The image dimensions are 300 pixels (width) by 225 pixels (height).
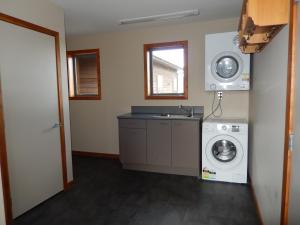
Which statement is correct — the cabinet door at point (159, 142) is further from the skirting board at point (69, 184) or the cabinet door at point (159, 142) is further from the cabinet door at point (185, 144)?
the skirting board at point (69, 184)

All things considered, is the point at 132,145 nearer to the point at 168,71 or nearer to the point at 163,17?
the point at 168,71

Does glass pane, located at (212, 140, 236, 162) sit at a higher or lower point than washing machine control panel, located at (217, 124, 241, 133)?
lower

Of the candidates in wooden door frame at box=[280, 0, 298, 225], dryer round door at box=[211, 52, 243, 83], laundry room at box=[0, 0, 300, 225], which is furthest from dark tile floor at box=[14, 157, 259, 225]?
dryer round door at box=[211, 52, 243, 83]

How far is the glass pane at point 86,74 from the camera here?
4715 mm

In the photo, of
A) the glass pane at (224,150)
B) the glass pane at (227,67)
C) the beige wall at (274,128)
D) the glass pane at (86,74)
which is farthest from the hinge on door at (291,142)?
the glass pane at (86,74)

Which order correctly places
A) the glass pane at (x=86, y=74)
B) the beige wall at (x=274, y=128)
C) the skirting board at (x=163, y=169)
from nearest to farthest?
the beige wall at (x=274, y=128)
the skirting board at (x=163, y=169)
the glass pane at (x=86, y=74)

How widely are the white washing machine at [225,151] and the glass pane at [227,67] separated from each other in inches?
29.2

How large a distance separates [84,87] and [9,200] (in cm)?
293

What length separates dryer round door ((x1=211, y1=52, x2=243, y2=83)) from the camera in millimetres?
3299

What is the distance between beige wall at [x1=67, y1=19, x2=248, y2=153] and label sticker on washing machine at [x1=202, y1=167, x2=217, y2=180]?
1034 millimetres

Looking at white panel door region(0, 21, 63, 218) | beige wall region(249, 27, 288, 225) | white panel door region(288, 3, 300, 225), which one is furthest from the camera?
white panel door region(0, 21, 63, 218)

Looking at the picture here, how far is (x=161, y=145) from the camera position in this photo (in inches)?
142

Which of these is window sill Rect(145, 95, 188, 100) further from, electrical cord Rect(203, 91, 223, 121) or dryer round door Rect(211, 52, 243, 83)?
dryer round door Rect(211, 52, 243, 83)

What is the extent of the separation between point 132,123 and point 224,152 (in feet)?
5.08
